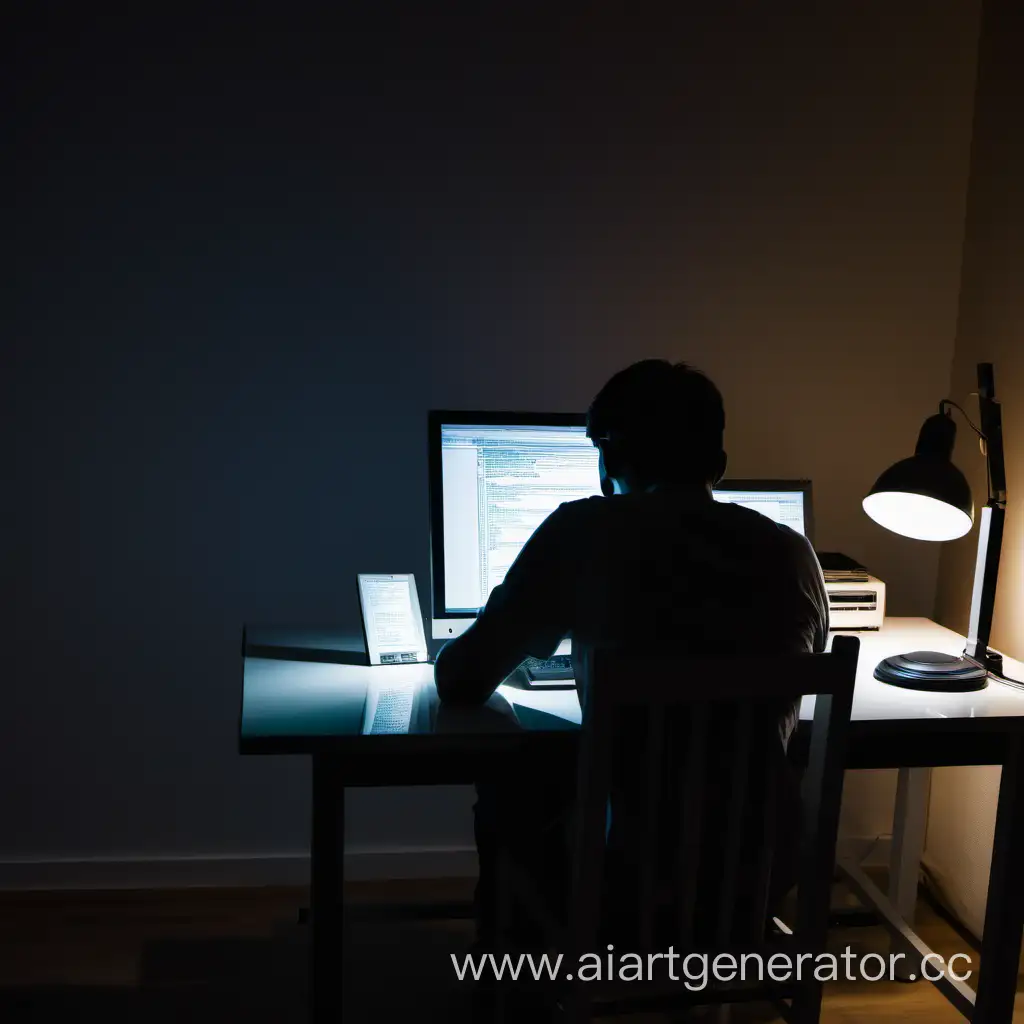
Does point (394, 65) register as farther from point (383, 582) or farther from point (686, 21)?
point (383, 582)

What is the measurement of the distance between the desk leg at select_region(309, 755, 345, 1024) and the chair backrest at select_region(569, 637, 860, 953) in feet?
1.25

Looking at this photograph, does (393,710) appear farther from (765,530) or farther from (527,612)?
(765,530)

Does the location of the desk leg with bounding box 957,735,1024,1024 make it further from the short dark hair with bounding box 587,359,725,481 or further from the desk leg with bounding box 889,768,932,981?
the short dark hair with bounding box 587,359,725,481

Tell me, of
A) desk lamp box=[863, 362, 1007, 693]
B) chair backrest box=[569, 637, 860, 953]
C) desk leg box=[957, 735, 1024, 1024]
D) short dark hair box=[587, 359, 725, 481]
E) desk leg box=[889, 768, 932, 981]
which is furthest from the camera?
desk leg box=[889, 768, 932, 981]

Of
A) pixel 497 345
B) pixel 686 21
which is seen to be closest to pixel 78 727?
pixel 497 345

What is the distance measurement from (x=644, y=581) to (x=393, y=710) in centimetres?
50

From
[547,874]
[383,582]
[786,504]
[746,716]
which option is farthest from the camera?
[786,504]

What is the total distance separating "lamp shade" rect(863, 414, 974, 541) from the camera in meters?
1.90

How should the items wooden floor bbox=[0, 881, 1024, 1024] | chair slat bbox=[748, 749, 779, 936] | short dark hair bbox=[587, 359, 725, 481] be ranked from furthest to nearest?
wooden floor bbox=[0, 881, 1024, 1024] → short dark hair bbox=[587, 359, 725, 481] → chair slat bbox=[748, 749, 779, 936]

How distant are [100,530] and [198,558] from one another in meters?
0.23

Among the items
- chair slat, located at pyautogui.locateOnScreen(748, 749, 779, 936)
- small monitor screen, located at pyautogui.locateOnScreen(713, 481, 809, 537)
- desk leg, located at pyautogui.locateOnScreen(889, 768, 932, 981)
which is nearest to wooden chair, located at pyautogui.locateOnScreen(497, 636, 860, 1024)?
chair slat, located at pyautogui.locateOnScreen(748, 749, 779, 936)

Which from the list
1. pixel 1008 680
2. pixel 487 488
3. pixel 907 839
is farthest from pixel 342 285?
pixel 907 839

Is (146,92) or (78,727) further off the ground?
(146,92)

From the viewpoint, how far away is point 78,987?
2062 millimetres
